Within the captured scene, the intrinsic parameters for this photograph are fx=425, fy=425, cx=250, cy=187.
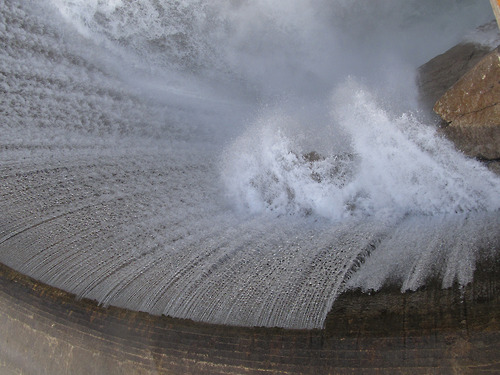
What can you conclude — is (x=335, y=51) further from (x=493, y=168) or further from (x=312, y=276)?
(x=312, y=276)

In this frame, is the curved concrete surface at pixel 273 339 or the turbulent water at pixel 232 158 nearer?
the curved concrete surface at pixel 273 339

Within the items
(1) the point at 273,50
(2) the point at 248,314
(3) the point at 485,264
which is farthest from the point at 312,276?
(1) the point at 273,50

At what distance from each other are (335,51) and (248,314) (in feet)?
11.8

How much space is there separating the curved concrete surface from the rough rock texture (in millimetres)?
1924

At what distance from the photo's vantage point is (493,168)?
122 inches

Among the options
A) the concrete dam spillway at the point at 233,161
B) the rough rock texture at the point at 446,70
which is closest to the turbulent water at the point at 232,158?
the concrete dam spillway at the point at 233,161

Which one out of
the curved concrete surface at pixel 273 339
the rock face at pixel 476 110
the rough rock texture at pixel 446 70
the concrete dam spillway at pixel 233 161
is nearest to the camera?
the curved concrete surface at pixel 273 339

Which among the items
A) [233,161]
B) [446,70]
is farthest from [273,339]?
[446,70]

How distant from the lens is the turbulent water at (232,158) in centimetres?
254

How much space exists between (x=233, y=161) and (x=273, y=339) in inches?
98.8

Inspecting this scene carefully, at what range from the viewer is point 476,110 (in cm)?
296

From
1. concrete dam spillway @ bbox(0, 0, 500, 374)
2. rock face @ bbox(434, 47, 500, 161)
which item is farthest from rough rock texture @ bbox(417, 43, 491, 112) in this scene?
rock face @ bbox(434, 47, 500, 161)

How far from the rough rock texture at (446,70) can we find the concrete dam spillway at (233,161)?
133mm

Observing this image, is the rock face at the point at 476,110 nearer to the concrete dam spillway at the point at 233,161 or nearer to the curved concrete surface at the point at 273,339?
the concrete dam spillway at the point at 233,161
